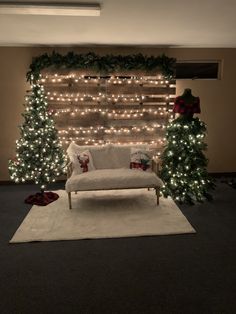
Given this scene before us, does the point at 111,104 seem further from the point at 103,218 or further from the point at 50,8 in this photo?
the point at 50,8

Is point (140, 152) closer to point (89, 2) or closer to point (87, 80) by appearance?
point (87, 80)

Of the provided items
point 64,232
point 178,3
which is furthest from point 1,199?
point 178,3

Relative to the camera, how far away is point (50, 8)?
304 centimetres

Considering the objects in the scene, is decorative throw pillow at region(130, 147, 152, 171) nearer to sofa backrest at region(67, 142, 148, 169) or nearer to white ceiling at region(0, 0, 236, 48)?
sofa backrest at region(67, 142, 148, 169)

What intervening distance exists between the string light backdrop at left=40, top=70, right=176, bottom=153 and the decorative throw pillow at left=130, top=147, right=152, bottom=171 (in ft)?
2.72

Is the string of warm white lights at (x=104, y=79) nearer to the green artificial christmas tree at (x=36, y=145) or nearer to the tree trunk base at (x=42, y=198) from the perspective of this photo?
the green artificial christmas tree at (x=36, y=145)

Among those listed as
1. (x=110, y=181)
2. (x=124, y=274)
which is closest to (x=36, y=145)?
(x=110, y=181)

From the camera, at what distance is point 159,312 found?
2492 mm

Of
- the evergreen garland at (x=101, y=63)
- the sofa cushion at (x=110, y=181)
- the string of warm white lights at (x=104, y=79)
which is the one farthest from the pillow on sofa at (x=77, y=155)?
the evergreen garland at (x=101, y=63)

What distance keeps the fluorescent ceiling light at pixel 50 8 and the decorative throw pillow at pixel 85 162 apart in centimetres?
242

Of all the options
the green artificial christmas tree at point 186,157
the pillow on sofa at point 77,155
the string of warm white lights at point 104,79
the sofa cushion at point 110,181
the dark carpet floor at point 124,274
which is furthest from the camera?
the string of warm white lights at point 104,79

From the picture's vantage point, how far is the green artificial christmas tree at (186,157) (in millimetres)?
4895

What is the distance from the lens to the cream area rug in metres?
3.87

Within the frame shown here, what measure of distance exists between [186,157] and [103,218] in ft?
5.51
